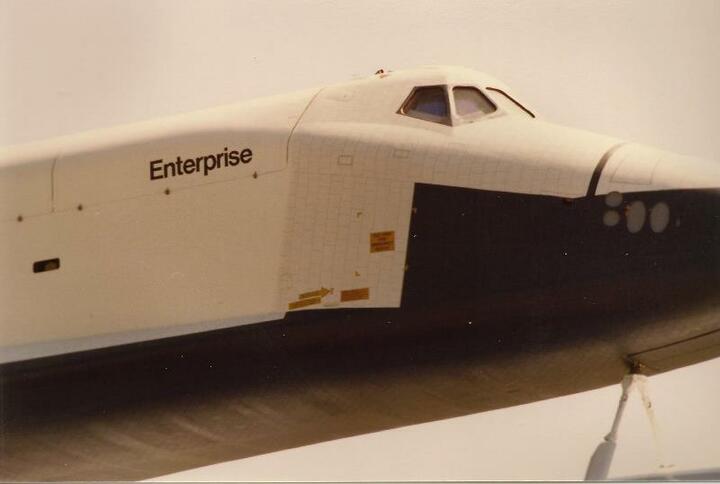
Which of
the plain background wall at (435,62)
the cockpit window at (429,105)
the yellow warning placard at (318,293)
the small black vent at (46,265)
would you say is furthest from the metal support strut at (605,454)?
the small black vent at (46,265)

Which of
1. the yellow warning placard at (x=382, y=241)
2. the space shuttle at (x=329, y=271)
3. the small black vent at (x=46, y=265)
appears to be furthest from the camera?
the small black vent at (x=46, y=265)

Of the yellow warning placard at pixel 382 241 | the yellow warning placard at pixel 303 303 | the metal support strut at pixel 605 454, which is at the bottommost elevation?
the metal support strut at pixel 605 454

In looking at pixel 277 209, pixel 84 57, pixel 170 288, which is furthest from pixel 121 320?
pixel 84 57

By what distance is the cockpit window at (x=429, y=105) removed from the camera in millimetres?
4395

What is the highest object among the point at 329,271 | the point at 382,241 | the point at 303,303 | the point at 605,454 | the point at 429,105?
the point at 429,105

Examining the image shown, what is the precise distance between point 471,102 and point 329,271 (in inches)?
43.4

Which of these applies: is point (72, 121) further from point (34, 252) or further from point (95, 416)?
point (95, 416)

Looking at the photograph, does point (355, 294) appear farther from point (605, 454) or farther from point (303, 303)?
point (605, 454)

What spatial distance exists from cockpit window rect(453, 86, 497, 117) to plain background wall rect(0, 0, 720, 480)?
0.37m

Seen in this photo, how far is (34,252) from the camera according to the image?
4.73 metres

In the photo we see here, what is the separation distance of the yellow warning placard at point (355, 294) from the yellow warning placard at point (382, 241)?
0.19 m

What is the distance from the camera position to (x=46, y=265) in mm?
4730

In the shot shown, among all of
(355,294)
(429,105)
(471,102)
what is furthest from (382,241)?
(471,102)

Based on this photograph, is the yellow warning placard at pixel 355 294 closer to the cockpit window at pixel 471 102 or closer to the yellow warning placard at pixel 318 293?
the yellow warning placard at pixel 318 293
